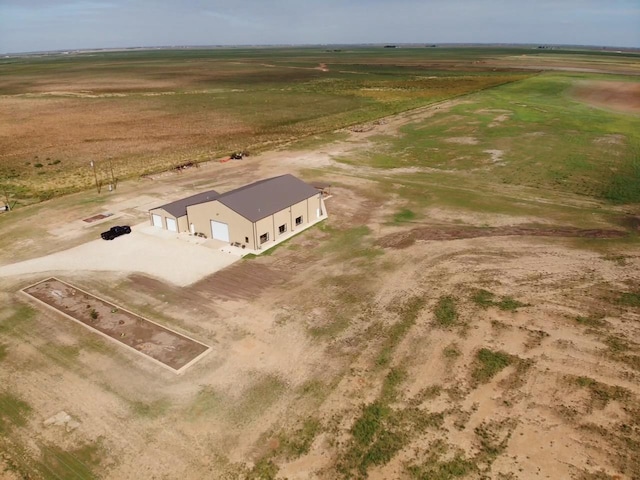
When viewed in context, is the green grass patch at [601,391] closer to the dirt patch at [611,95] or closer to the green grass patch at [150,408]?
the green grass patch at [150,408]

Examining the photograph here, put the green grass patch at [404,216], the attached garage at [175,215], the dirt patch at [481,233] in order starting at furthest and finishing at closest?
the green grass patch at [404,216] → the attached garage at [175,215] → the dirt patch at [481,233]

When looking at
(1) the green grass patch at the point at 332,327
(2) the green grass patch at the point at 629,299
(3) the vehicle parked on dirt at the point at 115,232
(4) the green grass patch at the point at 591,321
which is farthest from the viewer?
(3) the vehicle parked on dirt at the point at 115,232

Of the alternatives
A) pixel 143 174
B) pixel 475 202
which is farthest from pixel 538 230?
pixel 143 174

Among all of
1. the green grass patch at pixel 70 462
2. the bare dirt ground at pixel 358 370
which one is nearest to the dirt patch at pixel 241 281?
the bare dirt ground at pixel 358 370

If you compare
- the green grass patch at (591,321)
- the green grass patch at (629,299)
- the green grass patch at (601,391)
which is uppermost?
the green grass patch at (629,299)

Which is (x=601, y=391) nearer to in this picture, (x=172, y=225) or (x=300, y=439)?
(x=300, y=439)

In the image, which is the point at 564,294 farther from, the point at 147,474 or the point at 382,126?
the point at 382,126

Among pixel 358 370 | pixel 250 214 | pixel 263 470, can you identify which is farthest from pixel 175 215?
pixel 263 470
